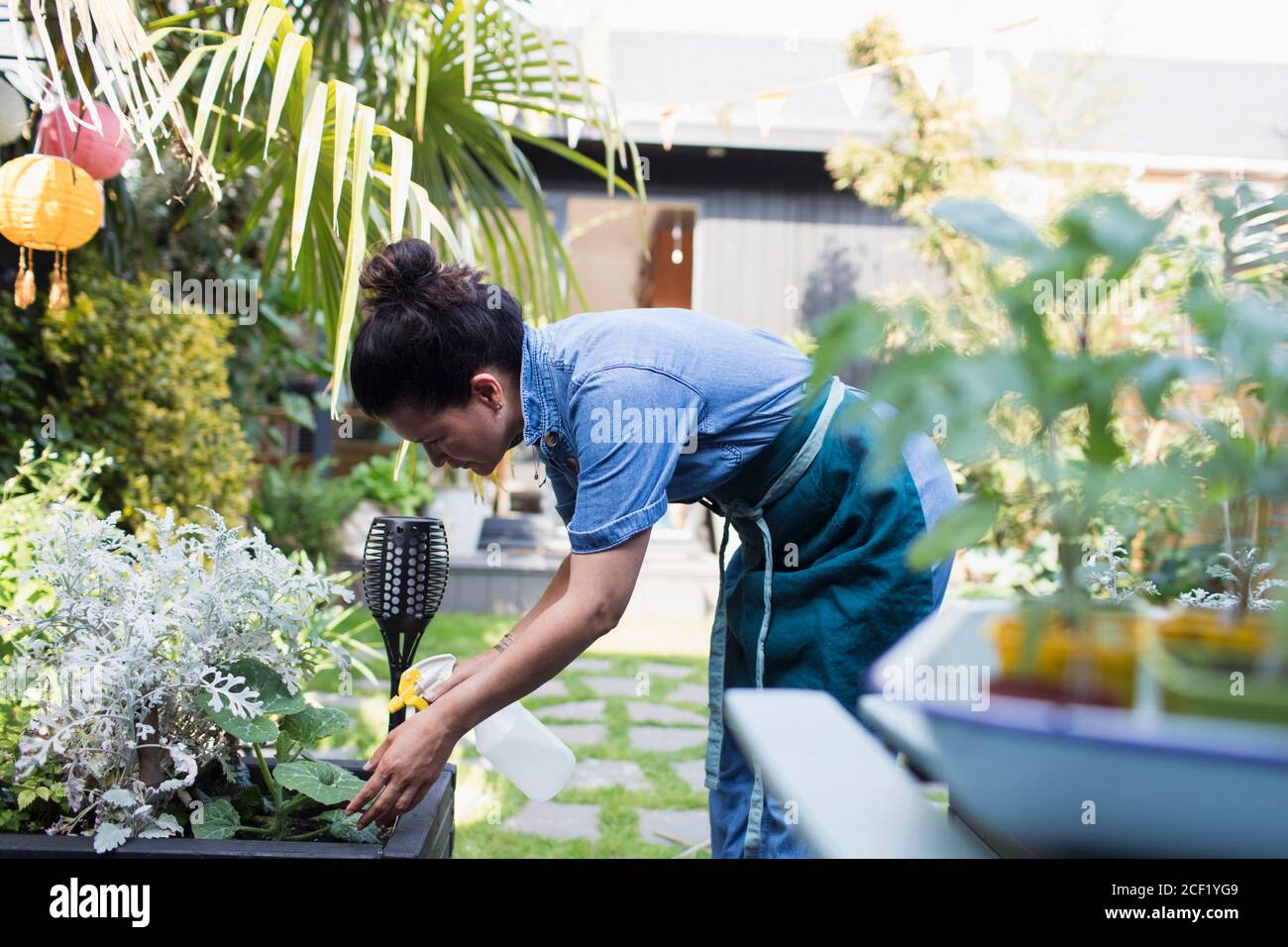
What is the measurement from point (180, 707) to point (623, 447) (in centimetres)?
62

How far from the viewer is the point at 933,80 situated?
373 centimetres

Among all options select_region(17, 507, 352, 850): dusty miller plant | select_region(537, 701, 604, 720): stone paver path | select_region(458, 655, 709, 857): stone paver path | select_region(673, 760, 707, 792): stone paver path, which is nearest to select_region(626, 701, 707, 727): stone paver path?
select_region(458, 655, 709, 857): stone paver path

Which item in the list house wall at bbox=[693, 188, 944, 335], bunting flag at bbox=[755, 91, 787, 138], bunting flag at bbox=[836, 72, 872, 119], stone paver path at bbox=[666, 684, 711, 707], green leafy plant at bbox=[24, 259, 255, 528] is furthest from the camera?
house wall at bbox=[693, 188, 944, 335]

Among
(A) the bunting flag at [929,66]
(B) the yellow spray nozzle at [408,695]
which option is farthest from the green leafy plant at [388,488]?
(B) the yellow spray nozzle at [408,695]

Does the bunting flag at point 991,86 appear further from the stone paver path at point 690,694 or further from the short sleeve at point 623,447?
the short sleeve at point 623,447

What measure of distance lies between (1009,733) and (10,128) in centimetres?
260

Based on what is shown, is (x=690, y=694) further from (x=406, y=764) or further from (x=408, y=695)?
(x=406, y=764)

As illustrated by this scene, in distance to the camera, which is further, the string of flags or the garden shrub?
the garden shrub

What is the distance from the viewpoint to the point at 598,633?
1033mm

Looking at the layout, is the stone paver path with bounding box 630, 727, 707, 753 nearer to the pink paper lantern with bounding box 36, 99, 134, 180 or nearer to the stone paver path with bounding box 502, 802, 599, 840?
the stone paver path with bounding box 502, 802, 599, 840

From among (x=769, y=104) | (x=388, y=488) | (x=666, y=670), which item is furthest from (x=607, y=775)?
(x=769, y=104)

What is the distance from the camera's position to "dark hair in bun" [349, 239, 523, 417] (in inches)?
43.9

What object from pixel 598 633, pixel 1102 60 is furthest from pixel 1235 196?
pixel 1102 60

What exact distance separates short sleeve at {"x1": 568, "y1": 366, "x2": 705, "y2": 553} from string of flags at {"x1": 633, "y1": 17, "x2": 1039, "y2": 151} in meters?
2.76
